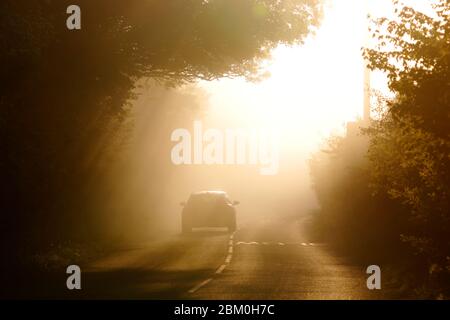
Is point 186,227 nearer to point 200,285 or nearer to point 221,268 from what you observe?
point 221,268

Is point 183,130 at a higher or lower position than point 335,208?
higher

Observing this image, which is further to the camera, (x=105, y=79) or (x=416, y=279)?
(x=105, y=79)

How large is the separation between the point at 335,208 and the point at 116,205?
378 inches

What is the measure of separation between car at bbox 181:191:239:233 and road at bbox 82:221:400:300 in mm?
7733

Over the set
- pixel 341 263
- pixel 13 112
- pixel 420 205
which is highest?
pixel 13 112

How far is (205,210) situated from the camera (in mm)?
42062

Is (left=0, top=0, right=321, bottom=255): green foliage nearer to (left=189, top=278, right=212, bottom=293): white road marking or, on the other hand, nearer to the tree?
(left=189, top=278, right=212, bottom=293): white road marking

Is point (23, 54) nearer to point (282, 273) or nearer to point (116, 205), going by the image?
point (282, 273)

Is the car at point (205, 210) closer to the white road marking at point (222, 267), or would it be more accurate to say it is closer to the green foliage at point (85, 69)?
the white road marking at point (222, 267)

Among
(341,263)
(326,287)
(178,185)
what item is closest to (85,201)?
(341,263)

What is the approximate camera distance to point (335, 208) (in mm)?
36438

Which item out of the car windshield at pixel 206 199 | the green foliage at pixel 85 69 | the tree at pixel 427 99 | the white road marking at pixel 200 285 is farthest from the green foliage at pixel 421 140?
the car windshield at pixel 206 199

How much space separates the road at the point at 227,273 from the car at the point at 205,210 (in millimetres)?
7733

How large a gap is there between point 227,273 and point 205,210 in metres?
20.4
